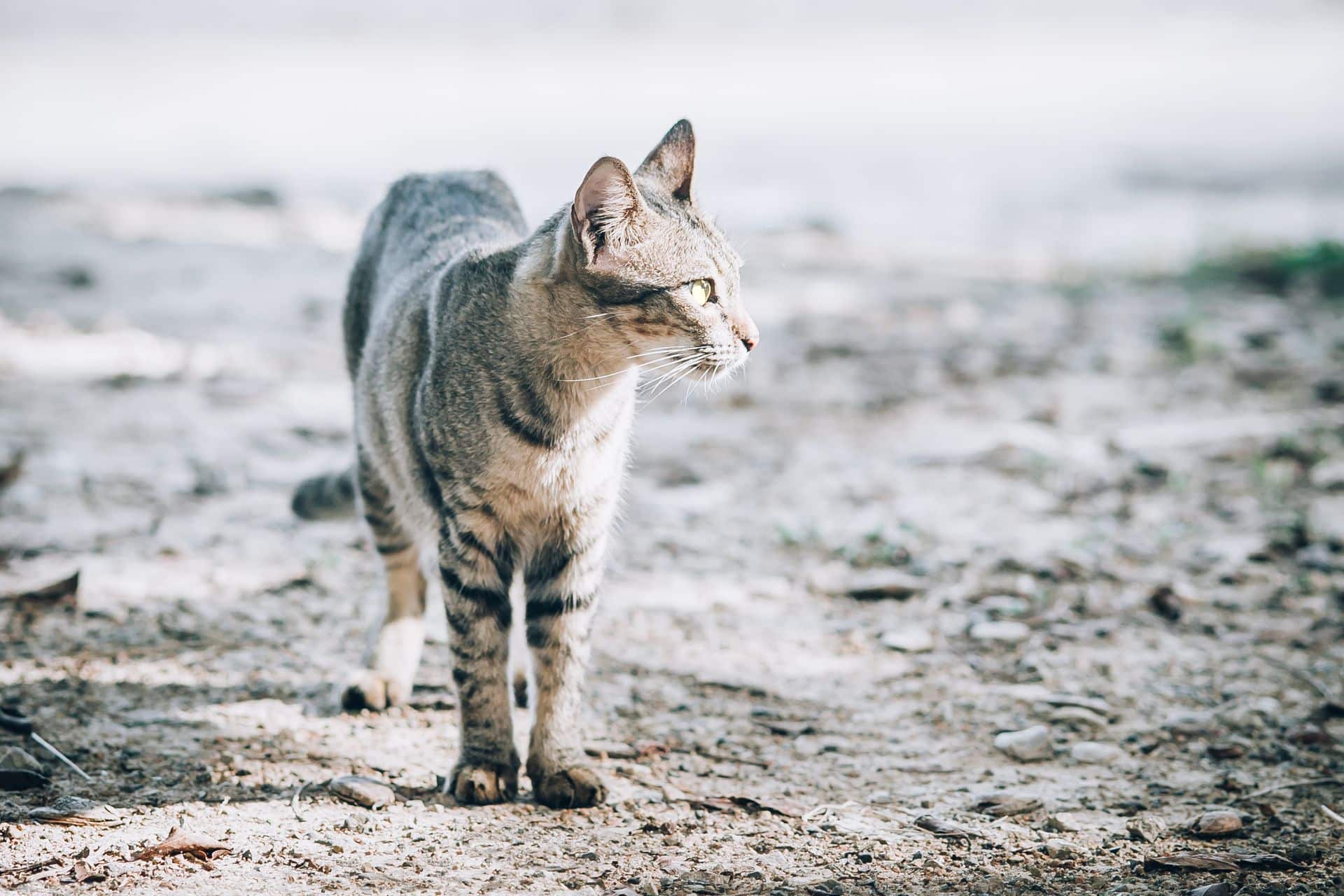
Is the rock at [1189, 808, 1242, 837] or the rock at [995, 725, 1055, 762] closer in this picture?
the rock at [1189, 808, 1242, 837]

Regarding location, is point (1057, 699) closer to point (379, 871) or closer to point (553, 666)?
point (553, 666)

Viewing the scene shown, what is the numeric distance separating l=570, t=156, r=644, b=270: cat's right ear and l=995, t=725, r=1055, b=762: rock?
1644 mm

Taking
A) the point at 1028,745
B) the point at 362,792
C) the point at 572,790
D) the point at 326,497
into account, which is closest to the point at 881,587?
the point at 1028,745

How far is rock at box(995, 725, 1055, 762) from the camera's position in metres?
3.31

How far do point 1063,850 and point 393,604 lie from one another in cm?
200

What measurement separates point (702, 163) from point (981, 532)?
5871mm

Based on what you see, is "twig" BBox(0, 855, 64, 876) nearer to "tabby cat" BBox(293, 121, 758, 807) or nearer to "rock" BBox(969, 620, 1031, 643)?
"tabby cat" BBox(293, 121, 758, 807)

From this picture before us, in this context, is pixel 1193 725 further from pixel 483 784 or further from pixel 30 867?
pixel 30 867

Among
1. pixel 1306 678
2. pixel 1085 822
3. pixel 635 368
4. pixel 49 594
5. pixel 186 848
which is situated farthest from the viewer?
pixel 49 594

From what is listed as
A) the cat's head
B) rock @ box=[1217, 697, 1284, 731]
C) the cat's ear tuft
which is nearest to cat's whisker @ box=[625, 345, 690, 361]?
the cat's head

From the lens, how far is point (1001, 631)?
4.04m

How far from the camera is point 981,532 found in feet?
15.6

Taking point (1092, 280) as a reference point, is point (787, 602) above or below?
below

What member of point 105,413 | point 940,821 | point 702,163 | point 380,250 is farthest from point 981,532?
point 702,163
